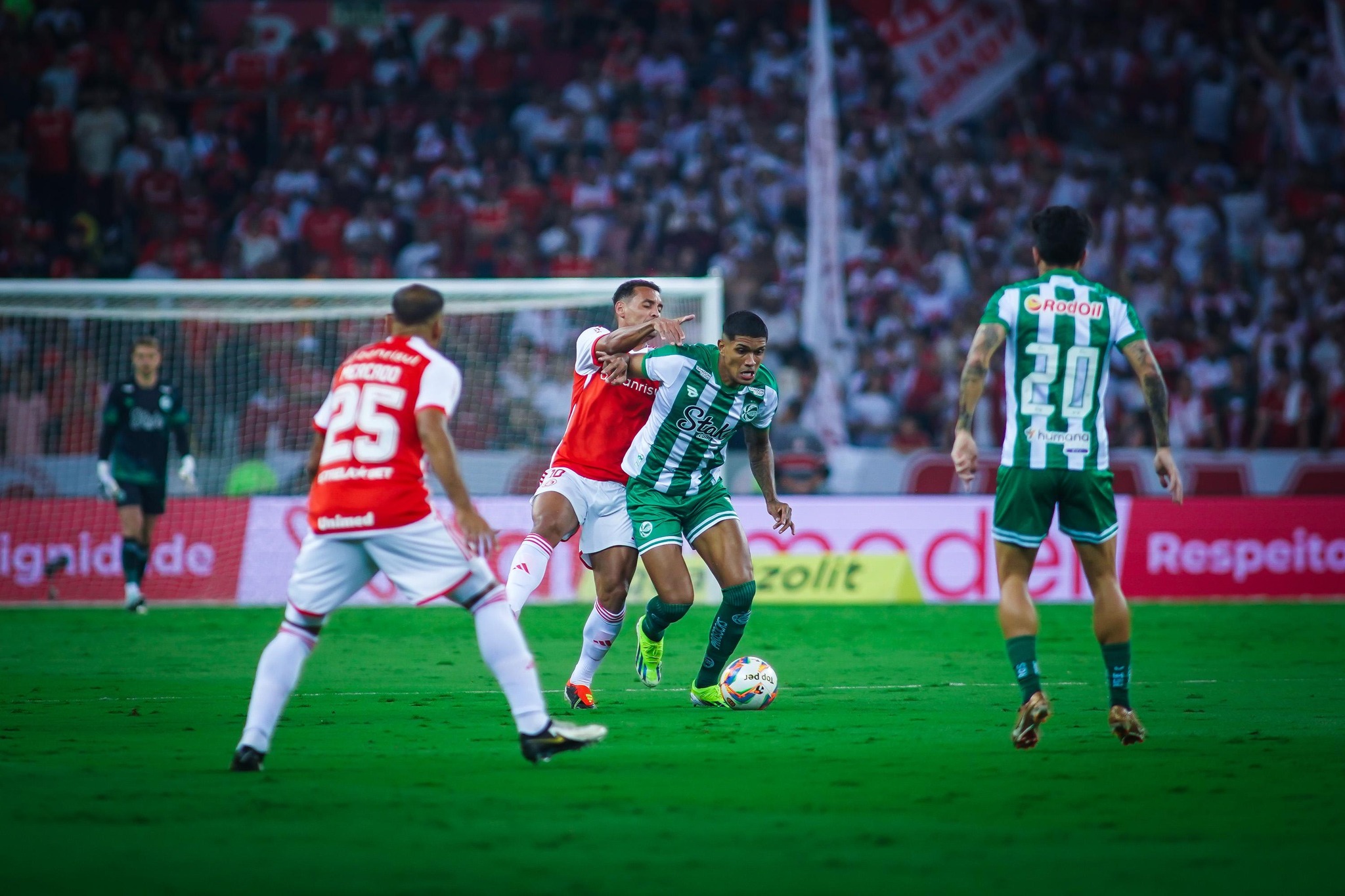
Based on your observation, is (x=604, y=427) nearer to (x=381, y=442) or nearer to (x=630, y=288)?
(x=630, y=288)

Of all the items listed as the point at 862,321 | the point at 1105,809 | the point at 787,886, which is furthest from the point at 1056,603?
the point at 787,886

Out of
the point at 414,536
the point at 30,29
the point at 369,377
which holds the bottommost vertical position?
the point at 414,536

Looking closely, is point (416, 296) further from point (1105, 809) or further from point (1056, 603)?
point (1056, 603)

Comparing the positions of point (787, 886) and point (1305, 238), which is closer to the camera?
point (787, 886)

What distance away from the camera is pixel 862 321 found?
2164 cm

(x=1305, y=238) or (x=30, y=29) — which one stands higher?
(x=30, y=29)

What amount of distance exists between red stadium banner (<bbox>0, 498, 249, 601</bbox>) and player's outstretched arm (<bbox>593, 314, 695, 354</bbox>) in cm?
918

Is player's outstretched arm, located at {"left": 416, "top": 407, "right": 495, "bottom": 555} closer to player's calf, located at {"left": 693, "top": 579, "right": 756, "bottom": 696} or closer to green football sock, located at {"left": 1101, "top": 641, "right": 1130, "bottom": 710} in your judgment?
player's calf, located at {"left": 693, "top": 579, "right": 756, "bottom": 696}

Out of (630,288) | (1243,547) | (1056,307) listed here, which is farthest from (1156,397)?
(1243,547)

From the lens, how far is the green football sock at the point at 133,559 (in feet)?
50.6

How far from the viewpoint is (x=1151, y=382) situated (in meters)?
7.46

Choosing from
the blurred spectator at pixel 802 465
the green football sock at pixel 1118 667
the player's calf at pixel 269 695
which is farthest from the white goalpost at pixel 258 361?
the player's calf at pixel 269 695

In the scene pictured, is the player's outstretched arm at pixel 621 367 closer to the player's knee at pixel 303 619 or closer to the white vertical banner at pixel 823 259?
the player's knee at pixel 303 619

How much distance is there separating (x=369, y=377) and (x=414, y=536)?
70cm
